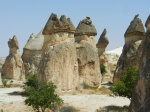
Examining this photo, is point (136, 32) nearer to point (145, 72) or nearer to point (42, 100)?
point (42, 100)

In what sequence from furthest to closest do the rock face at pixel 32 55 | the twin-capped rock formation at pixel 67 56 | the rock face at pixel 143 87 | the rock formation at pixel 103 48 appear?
the rock formation at pixel 103 48 < the rock face at pixel 32 55 < the twin-capped rock formation at pixel 67 56 < the rock face at pixel 143 87

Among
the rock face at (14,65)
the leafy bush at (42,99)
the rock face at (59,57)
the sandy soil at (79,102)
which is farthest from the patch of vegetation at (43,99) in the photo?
the rock face at (14,65)

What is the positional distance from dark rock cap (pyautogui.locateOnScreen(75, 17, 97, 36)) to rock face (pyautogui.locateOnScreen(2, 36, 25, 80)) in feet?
31.8

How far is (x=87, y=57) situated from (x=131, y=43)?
413 centimetres

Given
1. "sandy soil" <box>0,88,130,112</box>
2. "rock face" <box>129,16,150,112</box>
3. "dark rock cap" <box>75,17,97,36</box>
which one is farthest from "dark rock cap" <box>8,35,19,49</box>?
"rock face" <box>129,16,150,112</box>

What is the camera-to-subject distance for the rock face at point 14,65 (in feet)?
94.3

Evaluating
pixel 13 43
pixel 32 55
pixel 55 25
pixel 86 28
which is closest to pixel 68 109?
pixel 55 25

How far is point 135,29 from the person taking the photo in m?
21.8

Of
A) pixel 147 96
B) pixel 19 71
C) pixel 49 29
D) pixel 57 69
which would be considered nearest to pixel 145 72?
pixel 147 96

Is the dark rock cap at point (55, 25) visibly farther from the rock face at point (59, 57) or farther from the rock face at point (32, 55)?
the rock face at point (32, 55)

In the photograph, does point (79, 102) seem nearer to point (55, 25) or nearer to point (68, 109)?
point (68, 109)

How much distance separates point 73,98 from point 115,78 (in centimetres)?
716

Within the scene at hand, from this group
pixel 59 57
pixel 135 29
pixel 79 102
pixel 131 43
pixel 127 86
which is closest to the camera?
pixel 127 86

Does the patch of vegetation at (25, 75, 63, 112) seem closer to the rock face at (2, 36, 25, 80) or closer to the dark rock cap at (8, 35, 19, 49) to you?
the rock face at (2, 36, 25, 80)
